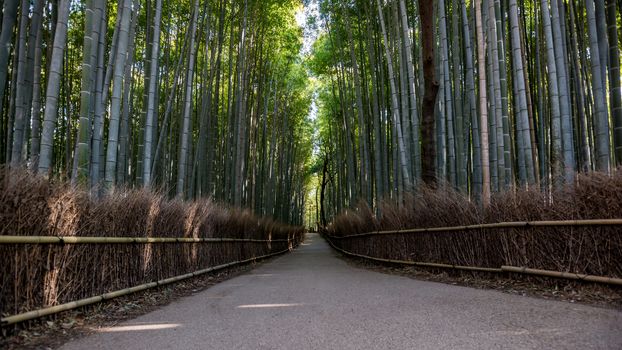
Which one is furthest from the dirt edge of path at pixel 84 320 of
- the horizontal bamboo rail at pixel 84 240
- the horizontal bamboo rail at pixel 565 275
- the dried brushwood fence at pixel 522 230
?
the horizontal bamboo rail at pixel 565 275

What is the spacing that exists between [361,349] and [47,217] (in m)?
2.19

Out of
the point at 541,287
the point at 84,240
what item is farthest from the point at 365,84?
the point at 84,240

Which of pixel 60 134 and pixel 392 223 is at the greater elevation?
pixel 60 134

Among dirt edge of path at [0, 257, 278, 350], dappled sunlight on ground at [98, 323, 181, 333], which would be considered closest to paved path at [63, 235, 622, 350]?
dappled sunlight on ground at [98, 323, 181, 333]

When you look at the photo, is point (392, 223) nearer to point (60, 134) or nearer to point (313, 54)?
point (60, 134)

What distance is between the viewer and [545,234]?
3.91 m

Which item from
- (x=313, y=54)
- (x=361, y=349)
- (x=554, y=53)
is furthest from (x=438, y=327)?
(x=313, y=54)

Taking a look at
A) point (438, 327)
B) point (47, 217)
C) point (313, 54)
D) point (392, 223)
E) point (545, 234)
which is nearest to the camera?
point (438, 327)

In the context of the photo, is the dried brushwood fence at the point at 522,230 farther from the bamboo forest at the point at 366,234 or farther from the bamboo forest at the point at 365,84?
the bamboo forest at the point at 365,84

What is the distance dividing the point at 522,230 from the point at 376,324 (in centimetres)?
216

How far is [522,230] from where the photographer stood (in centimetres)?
419

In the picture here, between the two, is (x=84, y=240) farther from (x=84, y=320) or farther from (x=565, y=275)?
(x=565, y=275)

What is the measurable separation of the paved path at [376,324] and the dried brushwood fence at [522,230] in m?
0.57

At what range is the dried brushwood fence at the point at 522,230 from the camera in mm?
3383
